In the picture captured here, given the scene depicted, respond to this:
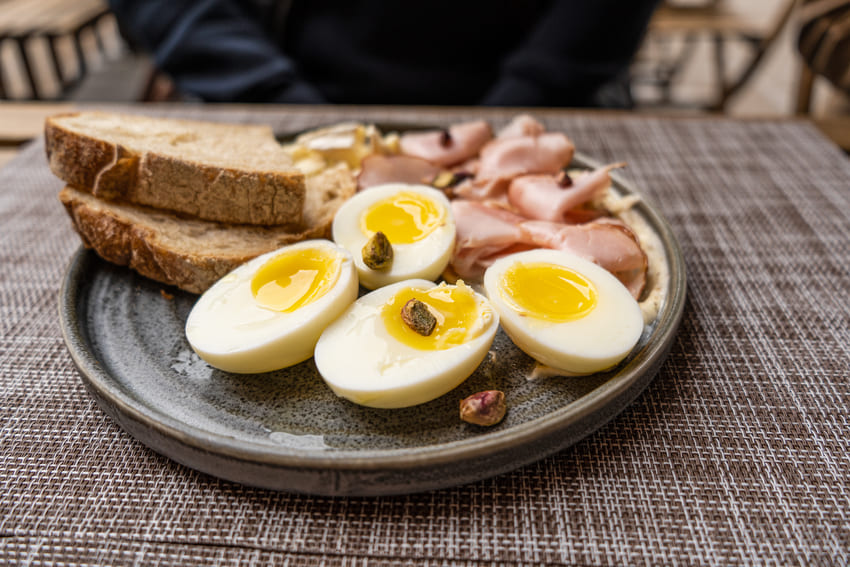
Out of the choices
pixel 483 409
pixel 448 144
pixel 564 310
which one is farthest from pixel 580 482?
pixel 448 144

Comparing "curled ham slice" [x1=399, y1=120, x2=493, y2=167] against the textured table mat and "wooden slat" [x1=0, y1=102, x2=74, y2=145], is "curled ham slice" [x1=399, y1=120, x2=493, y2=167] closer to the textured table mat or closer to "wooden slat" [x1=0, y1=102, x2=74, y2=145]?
the textured table mat

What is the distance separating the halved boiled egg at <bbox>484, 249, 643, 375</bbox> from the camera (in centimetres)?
114

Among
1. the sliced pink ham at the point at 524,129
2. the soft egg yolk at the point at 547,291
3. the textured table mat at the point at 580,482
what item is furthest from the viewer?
the sliced pink ham at the point at 524,129

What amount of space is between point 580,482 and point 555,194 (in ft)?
2.71

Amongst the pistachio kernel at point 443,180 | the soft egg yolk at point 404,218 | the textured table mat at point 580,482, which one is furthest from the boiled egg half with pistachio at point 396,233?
the textured table mat at point 580,482

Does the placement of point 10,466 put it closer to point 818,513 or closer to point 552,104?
point 818,513

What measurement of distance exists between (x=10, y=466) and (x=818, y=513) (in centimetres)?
145

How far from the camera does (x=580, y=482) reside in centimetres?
106

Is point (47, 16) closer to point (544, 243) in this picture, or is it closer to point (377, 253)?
point (377, 253)

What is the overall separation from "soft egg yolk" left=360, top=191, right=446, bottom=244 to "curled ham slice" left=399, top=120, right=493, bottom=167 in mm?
422

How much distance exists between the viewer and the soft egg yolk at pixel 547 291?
121 centimetres

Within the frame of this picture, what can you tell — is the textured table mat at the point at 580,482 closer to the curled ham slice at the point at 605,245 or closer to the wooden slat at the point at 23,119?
the curled ham slice at the point at 605,245

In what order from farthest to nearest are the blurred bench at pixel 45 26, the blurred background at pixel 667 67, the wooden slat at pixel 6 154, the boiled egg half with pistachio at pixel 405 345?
the blurred bench at pixel 45 26 → the blurred background at pixel 667 67 → the wooden slat at pixel 6 154 → the boiled egg half with pistachio at pixel 405 345

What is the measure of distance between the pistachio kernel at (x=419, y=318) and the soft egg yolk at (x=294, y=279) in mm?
191
